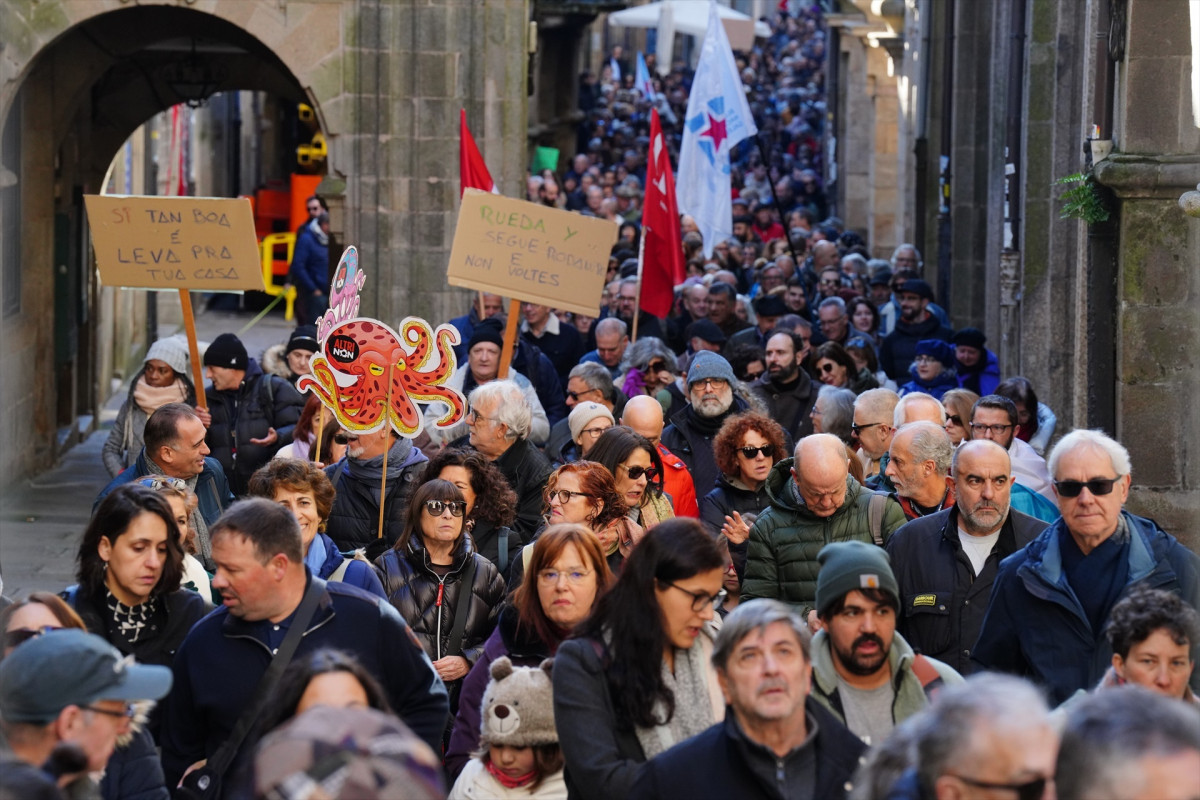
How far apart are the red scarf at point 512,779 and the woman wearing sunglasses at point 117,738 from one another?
1006mm

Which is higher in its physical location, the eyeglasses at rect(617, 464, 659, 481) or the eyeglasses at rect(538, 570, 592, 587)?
the eyeglasses at rect(617, 464, 659, 481)

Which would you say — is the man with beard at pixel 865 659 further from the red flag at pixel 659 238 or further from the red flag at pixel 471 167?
the red flag at pixel 471 167

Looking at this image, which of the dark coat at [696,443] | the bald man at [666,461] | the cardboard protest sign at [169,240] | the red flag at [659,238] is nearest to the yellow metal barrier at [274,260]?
the red flag at [659,238]

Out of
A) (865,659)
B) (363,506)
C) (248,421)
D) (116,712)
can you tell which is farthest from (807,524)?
(248,421)

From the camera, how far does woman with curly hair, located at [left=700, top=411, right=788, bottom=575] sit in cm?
814

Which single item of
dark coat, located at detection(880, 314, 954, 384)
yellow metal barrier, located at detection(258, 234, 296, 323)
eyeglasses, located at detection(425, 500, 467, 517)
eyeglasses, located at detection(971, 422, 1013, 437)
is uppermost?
yellow metal barrier, located at detection(258, 234, 296, 323)

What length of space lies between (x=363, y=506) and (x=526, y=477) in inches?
30.4

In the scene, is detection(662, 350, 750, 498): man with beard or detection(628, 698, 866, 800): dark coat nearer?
detection(628, 698, 866, 800): dark coat

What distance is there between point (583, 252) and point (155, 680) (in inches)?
301

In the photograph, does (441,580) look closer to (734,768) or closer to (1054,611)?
(1054,611)

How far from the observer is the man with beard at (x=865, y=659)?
510cm

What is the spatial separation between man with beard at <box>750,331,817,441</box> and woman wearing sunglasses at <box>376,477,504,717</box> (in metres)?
4.38

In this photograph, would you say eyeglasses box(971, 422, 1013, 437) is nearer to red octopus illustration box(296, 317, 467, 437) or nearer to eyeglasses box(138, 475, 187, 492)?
red octopus illustration box(296, 317, 467, 437)

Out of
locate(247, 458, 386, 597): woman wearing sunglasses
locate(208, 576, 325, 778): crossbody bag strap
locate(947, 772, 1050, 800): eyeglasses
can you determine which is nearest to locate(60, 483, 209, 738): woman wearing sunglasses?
locate(208, 576, 325, 778): crossbody bag strap
